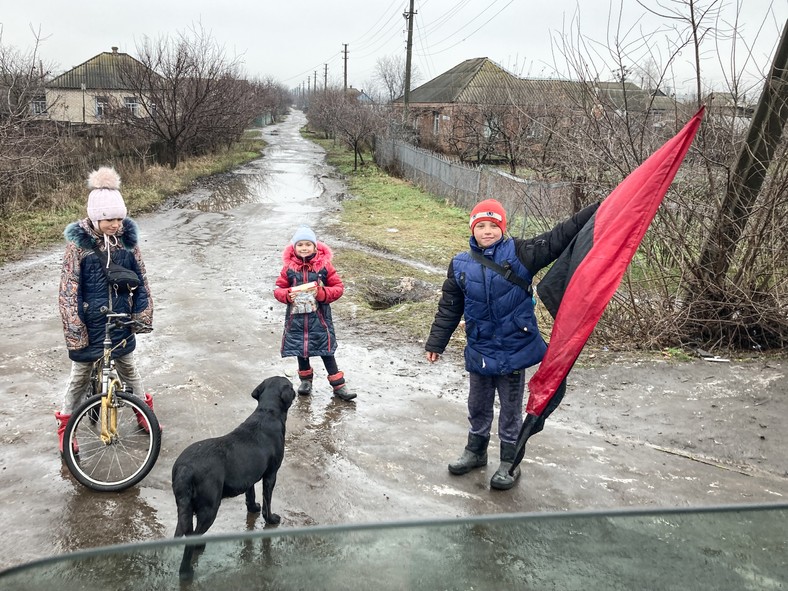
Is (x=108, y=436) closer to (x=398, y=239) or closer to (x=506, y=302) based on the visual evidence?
(x=506, y=302)

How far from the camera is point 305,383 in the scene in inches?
226

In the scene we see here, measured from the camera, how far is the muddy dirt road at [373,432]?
3900mm

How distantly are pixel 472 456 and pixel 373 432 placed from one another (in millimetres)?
980

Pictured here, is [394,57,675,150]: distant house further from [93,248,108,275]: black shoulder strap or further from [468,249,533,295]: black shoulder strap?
[93,248,108,275]: black shoulder strap

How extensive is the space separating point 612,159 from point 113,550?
6.46 meters

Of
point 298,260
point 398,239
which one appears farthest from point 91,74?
point 298,260

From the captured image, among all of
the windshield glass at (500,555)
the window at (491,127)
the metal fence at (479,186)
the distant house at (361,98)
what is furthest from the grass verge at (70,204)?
the distant house at (361,98)

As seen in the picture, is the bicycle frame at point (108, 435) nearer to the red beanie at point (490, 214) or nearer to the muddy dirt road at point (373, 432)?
the muddy dirt road at point (373, 432)

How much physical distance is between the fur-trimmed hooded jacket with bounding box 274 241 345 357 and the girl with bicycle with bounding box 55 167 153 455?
1279 millimetres

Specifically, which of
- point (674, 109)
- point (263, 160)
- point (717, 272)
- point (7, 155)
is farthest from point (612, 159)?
point (263, 160)

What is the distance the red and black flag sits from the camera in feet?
11.7

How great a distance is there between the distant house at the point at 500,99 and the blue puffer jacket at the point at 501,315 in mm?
3358

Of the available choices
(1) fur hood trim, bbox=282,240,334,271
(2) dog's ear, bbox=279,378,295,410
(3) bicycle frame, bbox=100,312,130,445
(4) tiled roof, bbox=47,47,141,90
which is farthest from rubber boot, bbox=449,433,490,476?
(4) tiled roof, bbox=47,47,141,90

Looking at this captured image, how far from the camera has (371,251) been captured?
12695 millimetres
